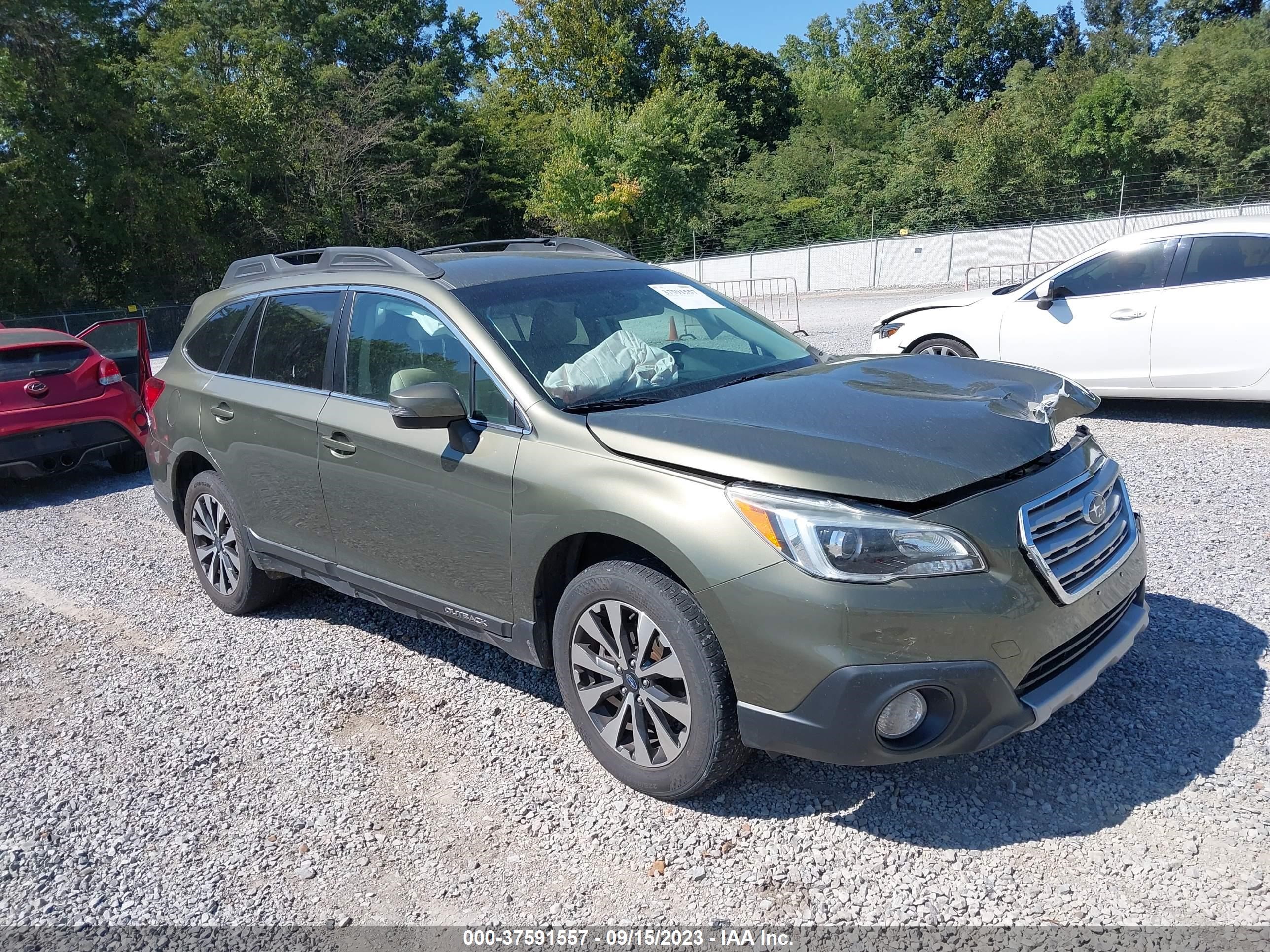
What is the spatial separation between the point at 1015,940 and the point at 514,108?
2371 inches

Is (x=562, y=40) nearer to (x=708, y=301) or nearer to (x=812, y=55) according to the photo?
(x=812, y=55)

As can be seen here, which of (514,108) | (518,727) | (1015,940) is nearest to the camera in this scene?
(1015,940)

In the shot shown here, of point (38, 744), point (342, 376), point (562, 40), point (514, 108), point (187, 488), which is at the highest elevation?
point (562, 40)

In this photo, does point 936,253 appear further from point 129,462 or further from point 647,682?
point 647,682

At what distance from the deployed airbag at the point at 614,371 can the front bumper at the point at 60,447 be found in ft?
21.8

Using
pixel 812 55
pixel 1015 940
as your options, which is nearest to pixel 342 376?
pixel 1015 940

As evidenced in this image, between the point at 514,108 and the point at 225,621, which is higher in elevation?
the point at 514,108

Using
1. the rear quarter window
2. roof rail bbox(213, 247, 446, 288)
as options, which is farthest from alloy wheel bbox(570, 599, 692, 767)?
the rear quarter window

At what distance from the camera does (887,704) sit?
106 inches

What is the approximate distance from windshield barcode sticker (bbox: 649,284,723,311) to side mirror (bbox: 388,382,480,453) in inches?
51.5

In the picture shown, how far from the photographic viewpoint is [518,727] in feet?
12.6

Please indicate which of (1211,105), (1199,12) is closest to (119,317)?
(1211,105)

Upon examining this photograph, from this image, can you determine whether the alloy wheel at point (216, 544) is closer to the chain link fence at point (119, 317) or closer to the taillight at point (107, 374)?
the taillight at point (107, 374)

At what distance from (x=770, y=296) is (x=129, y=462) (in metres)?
22.2
